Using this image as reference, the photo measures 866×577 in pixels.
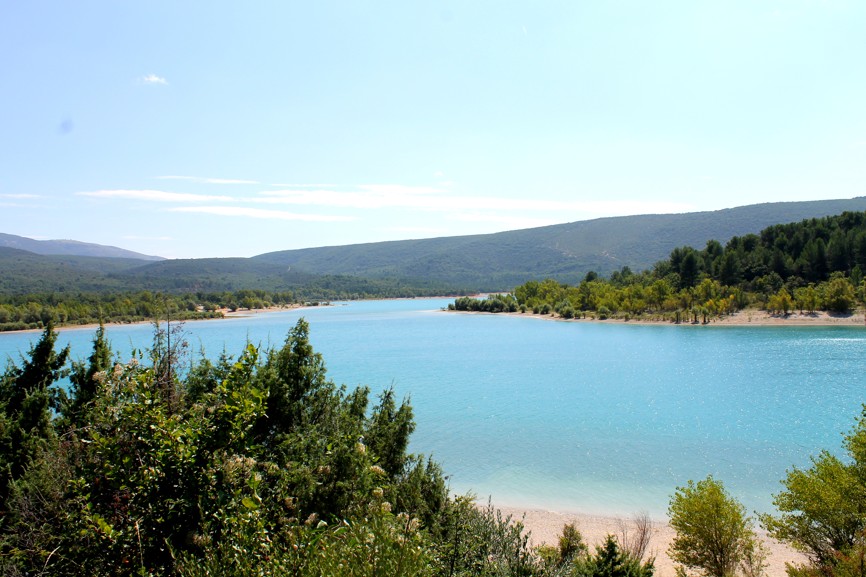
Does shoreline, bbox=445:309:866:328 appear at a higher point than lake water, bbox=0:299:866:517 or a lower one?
higher

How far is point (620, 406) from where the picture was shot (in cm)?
3488

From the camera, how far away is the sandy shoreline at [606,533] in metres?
13.9

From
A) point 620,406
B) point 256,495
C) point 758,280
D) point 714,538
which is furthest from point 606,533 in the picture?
point 758,280

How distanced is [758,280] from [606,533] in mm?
83440

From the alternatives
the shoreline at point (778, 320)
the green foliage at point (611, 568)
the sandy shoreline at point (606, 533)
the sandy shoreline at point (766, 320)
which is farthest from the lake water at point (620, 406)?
the green foliage at point (611, 568)

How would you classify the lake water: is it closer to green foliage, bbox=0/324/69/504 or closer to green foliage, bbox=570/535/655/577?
green foliage, bbox=0/324/69/504

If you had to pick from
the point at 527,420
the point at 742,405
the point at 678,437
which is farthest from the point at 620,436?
the point at 742,405

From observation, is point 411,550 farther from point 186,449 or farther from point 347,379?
point 347,379

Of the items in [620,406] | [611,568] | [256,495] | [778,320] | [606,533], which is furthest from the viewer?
[778,320]

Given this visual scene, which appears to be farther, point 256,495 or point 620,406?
point 620,406

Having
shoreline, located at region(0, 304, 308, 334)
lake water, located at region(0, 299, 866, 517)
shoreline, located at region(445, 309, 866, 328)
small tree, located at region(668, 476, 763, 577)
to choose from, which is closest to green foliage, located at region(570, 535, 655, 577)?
small tree, located at region(668, 476, 763, 577)

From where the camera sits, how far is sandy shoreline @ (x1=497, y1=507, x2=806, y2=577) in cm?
1387

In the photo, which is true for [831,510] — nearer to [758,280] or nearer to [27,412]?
[27,412]

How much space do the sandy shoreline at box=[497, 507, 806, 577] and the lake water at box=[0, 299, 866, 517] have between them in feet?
3.13
